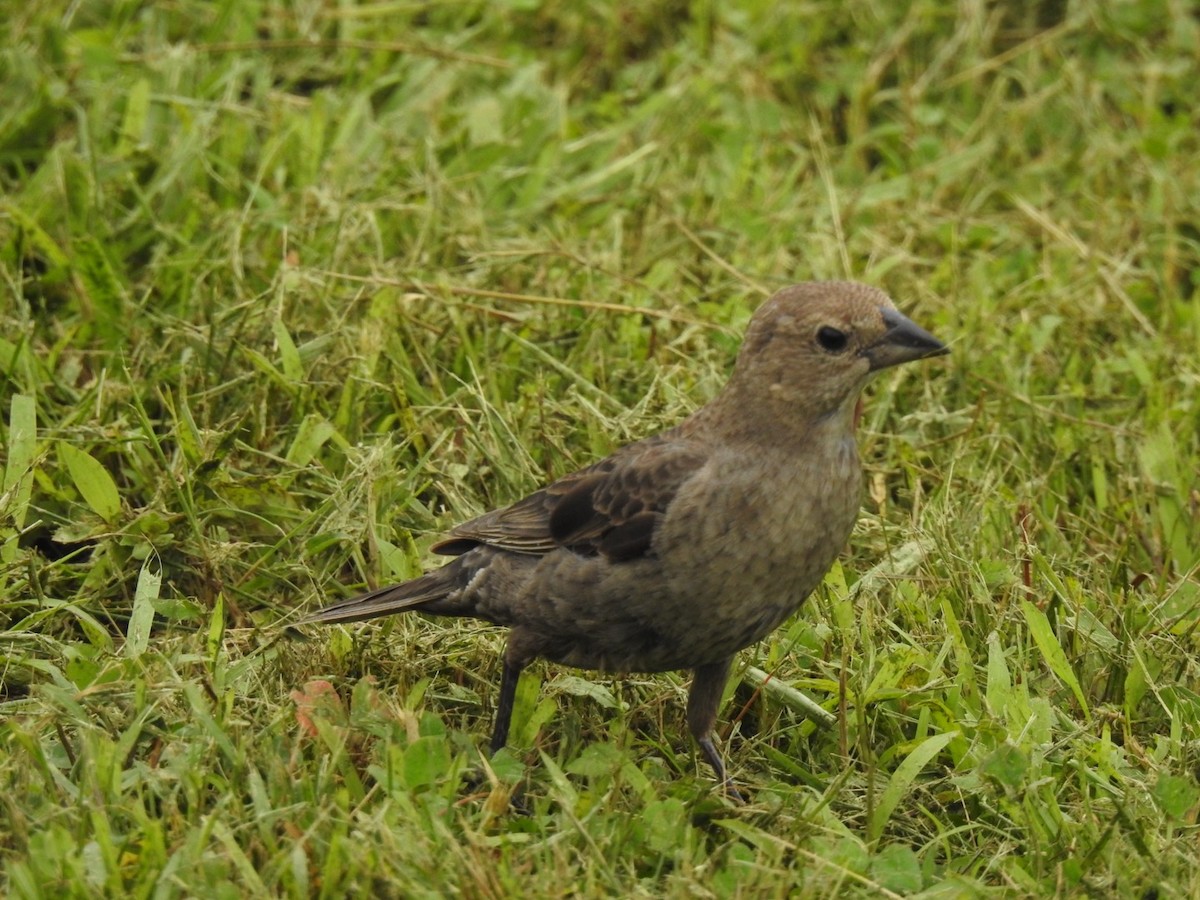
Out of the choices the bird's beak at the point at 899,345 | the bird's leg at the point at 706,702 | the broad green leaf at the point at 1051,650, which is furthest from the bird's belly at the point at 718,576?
the broad green leaf at the point at 1051,650

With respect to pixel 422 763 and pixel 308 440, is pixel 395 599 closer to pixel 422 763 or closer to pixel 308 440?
pixel 422 763

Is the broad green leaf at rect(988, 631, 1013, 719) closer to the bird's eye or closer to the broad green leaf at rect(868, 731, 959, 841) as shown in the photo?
the broad green leaf at rect(868, 731, 959, 841)

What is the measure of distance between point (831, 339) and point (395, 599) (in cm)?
113

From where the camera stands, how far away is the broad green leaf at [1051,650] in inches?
167

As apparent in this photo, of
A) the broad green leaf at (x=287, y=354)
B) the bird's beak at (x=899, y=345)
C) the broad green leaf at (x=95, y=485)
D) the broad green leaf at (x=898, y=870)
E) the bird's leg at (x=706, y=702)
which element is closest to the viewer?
the broad green leaf at (x=898, y=870)

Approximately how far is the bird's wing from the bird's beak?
0.43m

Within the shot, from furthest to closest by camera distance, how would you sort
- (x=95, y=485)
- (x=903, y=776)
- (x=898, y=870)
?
(x=95, y=485)
(x=903, y=776)
(x=898, y=870)

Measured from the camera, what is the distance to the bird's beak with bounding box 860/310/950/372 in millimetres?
3990

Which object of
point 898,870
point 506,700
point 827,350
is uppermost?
point 827,350

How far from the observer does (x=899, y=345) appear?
4008mm

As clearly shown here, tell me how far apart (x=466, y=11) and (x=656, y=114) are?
3.28 ft

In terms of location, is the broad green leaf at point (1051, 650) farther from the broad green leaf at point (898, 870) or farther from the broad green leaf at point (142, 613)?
the broad green leaf at point (142, 613)

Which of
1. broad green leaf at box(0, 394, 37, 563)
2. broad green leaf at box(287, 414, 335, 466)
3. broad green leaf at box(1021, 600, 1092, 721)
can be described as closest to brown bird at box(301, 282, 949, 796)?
broad green leaf at box(1021, 600, 1092, 721)

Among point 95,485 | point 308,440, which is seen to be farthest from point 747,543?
point 95,485
